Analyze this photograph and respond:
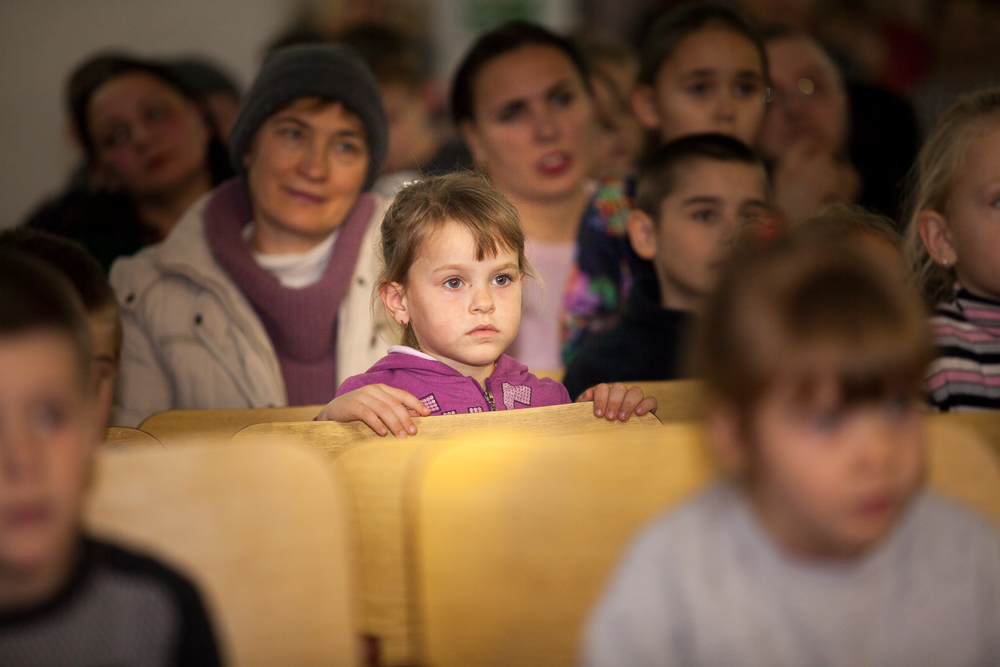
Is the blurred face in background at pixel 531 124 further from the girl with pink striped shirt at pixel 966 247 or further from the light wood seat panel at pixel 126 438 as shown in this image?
the light wood seat panel at pixel 126 438

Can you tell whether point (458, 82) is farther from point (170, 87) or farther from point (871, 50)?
point (871, 50)

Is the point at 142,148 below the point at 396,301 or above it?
above

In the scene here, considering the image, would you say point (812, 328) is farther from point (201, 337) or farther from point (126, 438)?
point (201, 337)

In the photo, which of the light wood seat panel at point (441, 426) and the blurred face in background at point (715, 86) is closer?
the light wood seat panel at point (441, 426)

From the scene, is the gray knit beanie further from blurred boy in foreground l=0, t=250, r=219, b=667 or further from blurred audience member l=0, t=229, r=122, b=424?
blurred boy in foreground l=0, t=250, r=219, b=667

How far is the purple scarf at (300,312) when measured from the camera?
1883 mm

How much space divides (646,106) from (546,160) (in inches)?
18.0

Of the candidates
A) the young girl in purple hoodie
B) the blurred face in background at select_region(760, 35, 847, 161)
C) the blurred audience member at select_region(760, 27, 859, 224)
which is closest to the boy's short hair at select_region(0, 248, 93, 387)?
the young girl in purple hoodie

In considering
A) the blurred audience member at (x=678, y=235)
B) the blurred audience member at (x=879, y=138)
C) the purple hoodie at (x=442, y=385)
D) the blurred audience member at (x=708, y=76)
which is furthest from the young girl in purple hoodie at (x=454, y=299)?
the blurred audience member at (x=879, y=138)

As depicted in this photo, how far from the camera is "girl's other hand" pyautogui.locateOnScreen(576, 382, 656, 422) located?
129cm

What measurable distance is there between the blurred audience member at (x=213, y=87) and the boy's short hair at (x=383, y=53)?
0.50 m

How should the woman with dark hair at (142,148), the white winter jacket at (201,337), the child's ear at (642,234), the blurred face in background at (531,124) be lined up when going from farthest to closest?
the woman with dark hair at (142,148) → the blurred face in background at (531,124) → the child's ear at (642,234) → the white winter jacket at (201,337)

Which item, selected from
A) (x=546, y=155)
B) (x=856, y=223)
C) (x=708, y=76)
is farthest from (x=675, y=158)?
(x=856, y=223)

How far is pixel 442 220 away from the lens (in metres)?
1.48
